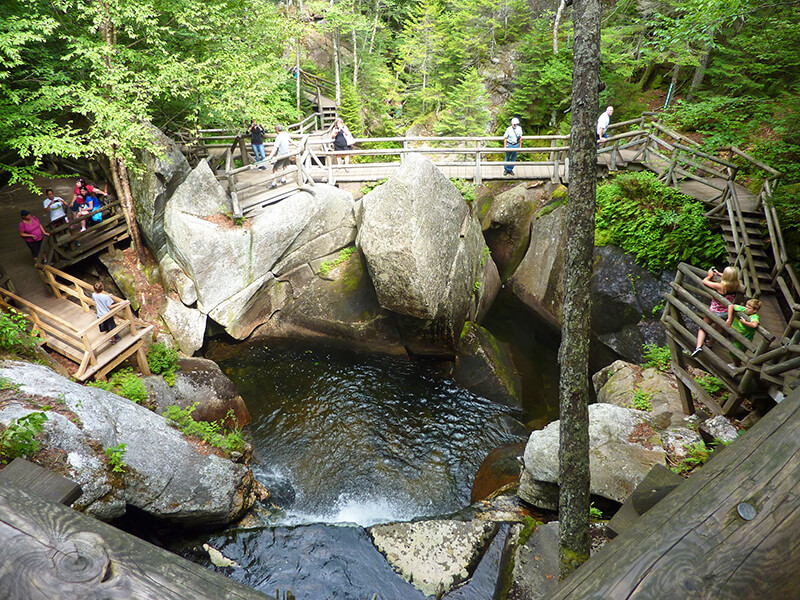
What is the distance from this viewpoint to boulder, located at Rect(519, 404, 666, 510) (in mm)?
7242

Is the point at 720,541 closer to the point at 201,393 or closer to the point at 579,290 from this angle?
the point at 579,290

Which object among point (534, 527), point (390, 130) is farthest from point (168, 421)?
point (390, 130)

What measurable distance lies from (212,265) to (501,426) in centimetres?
1025

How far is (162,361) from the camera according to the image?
1165 cm

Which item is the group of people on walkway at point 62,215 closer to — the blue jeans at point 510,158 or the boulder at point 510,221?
the boulder at point 510,221

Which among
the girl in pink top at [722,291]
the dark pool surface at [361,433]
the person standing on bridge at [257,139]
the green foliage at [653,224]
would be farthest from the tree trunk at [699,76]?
the person standing on bridge at [257,139]

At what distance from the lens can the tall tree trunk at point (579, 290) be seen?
4148 mm

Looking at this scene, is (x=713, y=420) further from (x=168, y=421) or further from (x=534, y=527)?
(x=168, y=421)

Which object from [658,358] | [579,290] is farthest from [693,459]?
[579,290]

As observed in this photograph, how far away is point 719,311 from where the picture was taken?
8414 mm

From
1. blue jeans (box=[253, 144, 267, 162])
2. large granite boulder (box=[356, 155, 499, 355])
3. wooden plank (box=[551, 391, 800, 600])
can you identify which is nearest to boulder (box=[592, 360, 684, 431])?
large granite boulder (box=[356, 155, 499, 355])

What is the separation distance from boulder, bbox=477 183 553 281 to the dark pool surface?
20.9 ft

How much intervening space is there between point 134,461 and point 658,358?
12258 mm

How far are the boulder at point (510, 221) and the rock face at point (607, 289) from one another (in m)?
0.71
